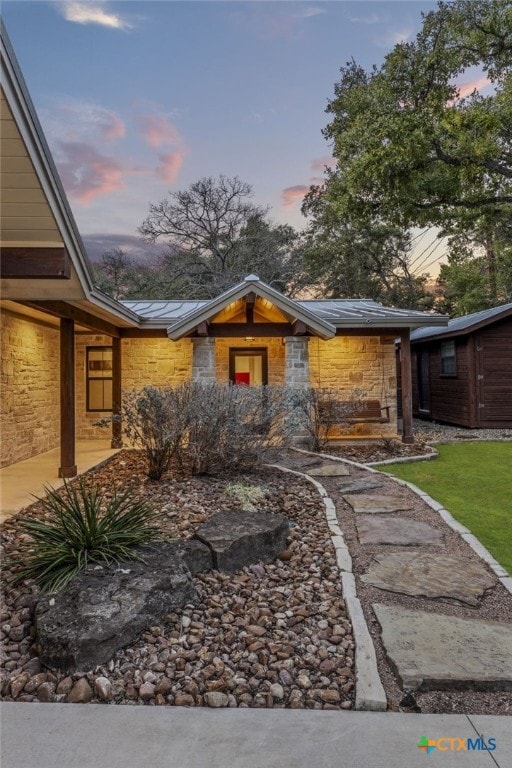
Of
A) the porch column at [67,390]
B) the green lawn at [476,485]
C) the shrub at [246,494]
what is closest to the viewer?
the green lawn at [476,485]

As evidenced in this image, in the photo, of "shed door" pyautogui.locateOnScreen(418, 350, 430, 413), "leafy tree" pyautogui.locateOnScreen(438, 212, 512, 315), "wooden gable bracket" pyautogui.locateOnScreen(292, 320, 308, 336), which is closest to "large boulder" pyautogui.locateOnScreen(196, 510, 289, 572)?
"wooden gable bracket" pyautogui.locateOnScreen(292, 320, 308, 336)

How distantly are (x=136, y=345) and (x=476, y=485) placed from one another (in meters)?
7.79

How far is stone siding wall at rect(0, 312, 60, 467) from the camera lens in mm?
8062

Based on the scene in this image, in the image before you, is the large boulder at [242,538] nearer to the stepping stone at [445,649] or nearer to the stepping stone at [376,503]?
the stepping stone at [445,649]

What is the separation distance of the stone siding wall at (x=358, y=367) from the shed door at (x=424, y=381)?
540 cm

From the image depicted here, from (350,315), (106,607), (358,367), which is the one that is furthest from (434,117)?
(106,607)

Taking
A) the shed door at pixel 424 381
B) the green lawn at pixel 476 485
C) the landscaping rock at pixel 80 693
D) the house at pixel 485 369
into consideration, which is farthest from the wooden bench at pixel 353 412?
the landscaping rock at pixel 80 693

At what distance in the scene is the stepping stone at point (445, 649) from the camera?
243 cm

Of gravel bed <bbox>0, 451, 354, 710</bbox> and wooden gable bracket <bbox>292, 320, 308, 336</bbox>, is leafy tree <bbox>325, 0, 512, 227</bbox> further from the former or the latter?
gravel bed <bbox>0, 451, 354, 710</bbox>

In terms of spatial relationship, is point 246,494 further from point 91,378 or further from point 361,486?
point 91,378

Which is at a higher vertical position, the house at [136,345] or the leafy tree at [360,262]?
the leafy tree at [360,262]

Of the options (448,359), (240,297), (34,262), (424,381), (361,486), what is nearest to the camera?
(34,262)

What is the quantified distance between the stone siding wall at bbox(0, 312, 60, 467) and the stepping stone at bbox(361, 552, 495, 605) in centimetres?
691

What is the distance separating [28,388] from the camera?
29.5 ft
